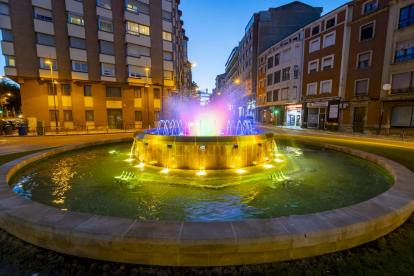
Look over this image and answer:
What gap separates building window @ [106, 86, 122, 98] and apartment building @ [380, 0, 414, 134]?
33875 millimetres

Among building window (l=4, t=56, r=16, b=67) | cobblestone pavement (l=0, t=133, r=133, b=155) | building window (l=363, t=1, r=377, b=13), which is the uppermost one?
building window (l=363, t=1, r=377, b=13)

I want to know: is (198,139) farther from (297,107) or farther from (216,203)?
(297,107)

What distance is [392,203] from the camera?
3.68 m

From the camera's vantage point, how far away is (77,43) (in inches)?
1027

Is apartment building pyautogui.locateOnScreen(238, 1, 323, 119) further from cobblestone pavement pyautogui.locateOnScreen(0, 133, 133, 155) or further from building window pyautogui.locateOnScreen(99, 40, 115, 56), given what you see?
cobblestone pavement pyautogui.locateOnScreen(0, 133, 133, 155)

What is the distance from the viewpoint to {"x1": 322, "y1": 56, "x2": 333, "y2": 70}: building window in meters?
28.3

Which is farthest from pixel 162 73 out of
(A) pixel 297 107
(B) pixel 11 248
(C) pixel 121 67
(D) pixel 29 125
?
(B) pixel 11 248

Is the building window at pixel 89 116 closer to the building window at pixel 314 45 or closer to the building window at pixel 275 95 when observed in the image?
the building window at pixel 275 95

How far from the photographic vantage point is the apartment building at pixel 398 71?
66.8 feet

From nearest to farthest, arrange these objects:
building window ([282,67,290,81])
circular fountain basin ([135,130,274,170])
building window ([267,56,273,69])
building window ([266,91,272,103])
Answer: circular fountain basin ([135,130,274,170]), building window ([282,67,290,81]), building window ([267,56,273,69]), building window ([266,91,272,103])

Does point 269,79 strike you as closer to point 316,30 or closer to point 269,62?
point 269,62

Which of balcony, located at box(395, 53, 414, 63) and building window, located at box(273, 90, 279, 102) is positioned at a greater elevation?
balcony, located at box(395, 53, 414, 63)

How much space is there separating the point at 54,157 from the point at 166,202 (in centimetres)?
803

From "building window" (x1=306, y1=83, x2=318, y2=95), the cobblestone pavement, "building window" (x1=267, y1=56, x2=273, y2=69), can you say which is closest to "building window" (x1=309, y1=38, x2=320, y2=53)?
"building window" (x1=306, y1=83, x2=318, y2=95)
